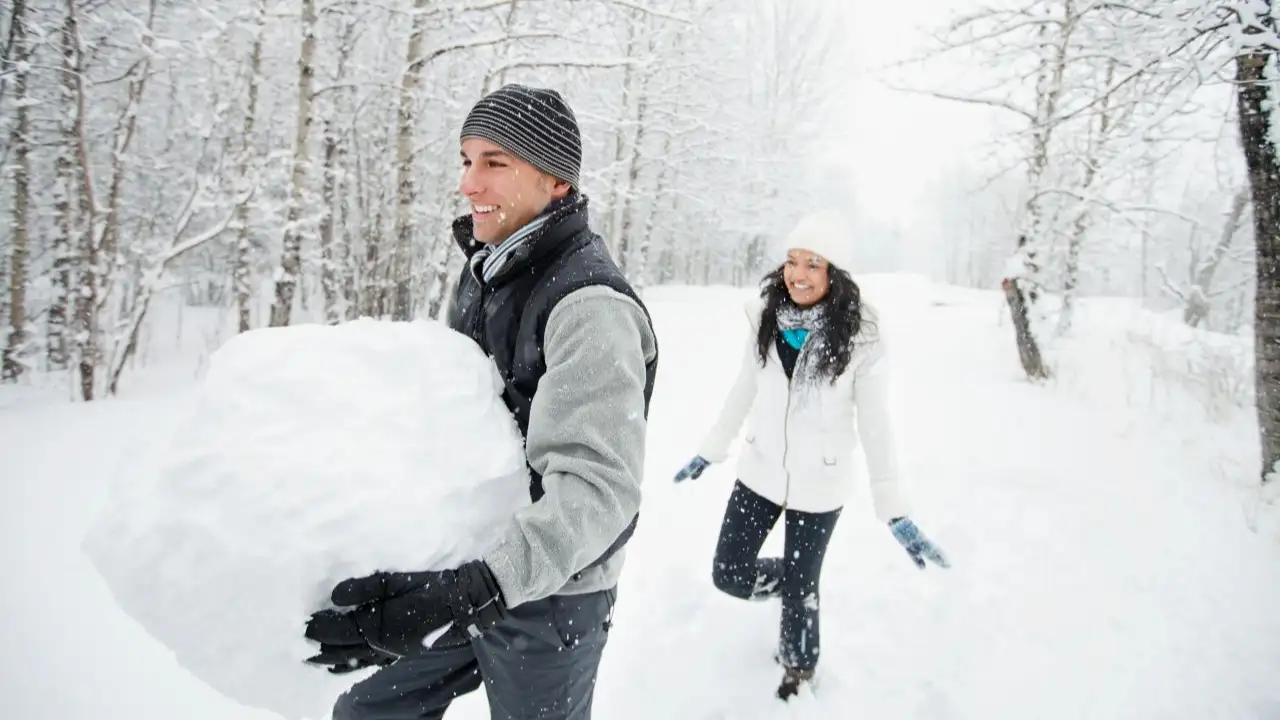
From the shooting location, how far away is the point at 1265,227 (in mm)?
3906

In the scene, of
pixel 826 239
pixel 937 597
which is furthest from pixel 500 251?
pixel 937 597

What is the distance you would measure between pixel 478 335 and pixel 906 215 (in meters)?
68.6

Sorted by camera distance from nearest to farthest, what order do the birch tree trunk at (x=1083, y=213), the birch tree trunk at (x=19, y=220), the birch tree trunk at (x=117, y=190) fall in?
1. the birch tree trunk at (x=19, y=220)
2. the birch tree trunk at (x=1083, y=213)
3. the birch tree trunk at (x=117, y=190)

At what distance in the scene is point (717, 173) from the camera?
1975 centimetres

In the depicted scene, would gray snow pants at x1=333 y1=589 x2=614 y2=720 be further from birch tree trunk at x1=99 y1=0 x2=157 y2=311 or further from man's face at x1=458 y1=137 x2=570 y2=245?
birch tree trunk at x1=99 y1=0 x2=157 y2=311

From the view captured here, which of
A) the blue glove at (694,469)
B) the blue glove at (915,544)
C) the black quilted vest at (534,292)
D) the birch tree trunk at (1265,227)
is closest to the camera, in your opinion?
the black quilted vest at (534,292)

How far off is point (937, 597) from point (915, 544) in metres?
1.26

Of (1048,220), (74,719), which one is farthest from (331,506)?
(1048,220)

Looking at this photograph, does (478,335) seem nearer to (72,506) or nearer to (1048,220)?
(72,506)

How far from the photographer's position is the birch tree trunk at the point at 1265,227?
12.3ft

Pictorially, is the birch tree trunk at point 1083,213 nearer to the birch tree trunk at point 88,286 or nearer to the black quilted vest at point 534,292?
the black quilted vest at point 534,292

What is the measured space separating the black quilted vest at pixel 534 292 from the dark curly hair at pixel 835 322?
1.16 metres

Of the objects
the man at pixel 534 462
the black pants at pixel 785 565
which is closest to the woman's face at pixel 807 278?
the black pants at pixel 785 565

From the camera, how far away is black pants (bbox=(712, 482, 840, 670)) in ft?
7.89
